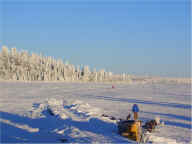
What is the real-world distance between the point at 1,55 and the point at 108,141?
4811cm

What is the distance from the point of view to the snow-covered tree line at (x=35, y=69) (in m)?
52.3

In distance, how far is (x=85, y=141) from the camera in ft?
29.1

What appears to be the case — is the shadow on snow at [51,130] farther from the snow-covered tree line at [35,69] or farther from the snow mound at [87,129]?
the snow-covered tree line at [35,69]

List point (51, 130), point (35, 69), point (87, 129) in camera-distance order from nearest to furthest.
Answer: point (51, 130)
point (87, 129)
point (35, 69)

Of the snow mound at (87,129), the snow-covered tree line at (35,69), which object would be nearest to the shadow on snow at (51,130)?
the snow mound at (87,129)

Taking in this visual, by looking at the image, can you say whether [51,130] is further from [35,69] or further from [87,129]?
[35,69]

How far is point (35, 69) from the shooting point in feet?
183

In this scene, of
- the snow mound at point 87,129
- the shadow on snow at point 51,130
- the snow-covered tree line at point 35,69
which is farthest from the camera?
the snow-covered tree line at point 35,69

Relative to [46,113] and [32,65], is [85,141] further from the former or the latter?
[32,65]

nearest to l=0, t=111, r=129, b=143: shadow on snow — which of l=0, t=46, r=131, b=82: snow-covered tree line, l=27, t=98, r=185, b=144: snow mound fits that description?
l=27, t=98, r=185, b=144: snow mound

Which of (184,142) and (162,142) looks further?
(184,142)

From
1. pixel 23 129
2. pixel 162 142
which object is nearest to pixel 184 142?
pixel 162 142

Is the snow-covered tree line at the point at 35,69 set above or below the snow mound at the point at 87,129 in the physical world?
above

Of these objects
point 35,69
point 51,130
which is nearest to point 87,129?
point 51,130
